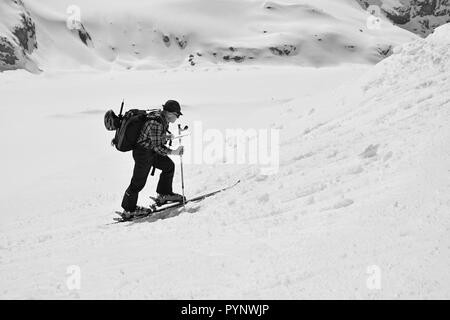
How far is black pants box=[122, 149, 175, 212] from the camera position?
9.09 m

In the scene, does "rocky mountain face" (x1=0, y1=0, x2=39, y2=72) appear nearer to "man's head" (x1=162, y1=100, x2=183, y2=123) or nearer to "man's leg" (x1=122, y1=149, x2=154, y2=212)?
"man's leg" (x1=122, y1=149, x2=154, y2=212)

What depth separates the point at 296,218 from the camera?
710 centimetres

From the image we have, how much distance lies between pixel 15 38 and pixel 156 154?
Result: 350ft

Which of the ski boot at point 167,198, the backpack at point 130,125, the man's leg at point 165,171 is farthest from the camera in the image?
the ski boot at point 167,198

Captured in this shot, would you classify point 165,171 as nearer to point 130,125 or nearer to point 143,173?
point 143,173

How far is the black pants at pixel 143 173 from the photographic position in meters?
9.09

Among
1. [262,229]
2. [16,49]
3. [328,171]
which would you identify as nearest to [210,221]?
[262,229]

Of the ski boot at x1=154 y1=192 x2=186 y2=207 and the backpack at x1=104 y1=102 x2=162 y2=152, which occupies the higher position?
the backpack at x1=104 y1=102 x2=162 y2=152

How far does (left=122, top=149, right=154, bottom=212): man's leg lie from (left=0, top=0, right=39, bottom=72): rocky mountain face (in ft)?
314
